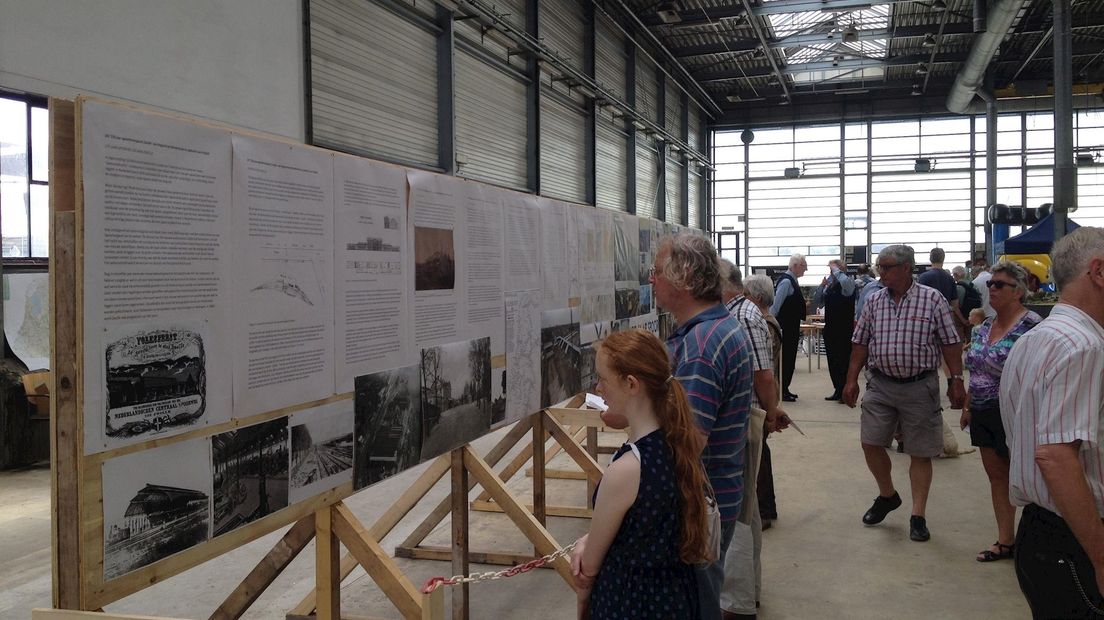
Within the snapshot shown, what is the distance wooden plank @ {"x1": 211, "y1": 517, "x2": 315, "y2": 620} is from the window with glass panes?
5.75 m

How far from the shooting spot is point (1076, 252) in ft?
6.58

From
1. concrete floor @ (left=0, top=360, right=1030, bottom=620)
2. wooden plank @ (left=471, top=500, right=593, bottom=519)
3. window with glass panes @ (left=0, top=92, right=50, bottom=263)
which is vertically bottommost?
concrete floor @ (left=0, top=360, right=1030, bottom=620)

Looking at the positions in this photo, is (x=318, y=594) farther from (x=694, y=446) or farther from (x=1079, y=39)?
(x=1079, y=39)

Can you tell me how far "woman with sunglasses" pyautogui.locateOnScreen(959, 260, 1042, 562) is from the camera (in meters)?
3.87

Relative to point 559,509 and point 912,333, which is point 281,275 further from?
point 912,333

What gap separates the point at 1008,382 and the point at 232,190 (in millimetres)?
2203

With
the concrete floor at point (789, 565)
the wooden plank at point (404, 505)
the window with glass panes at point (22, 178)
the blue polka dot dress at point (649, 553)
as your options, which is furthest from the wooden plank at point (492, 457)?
the window with glass panes at point (22, 178)

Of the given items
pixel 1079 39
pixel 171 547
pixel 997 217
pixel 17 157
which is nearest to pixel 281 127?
pixel 17 157

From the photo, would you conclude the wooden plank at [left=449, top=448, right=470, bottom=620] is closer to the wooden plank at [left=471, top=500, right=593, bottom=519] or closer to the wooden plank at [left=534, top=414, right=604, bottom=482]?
the wooden plank at [left=534, top=414, right=604, bottom=482]

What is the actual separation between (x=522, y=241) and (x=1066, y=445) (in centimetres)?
233

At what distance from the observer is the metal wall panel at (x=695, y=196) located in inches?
773

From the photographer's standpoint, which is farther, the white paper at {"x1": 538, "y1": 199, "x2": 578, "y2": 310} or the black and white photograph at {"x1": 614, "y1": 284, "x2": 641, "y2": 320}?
the black and white photograph at {"x1": 614, "y1": 284, "x2": 641, "y2": 320}

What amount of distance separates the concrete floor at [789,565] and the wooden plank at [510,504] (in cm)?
58

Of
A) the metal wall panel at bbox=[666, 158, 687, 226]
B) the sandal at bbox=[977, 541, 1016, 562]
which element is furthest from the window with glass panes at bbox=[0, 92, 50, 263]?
the metal wall panel at bbox=[666, 158, 687, 226]
